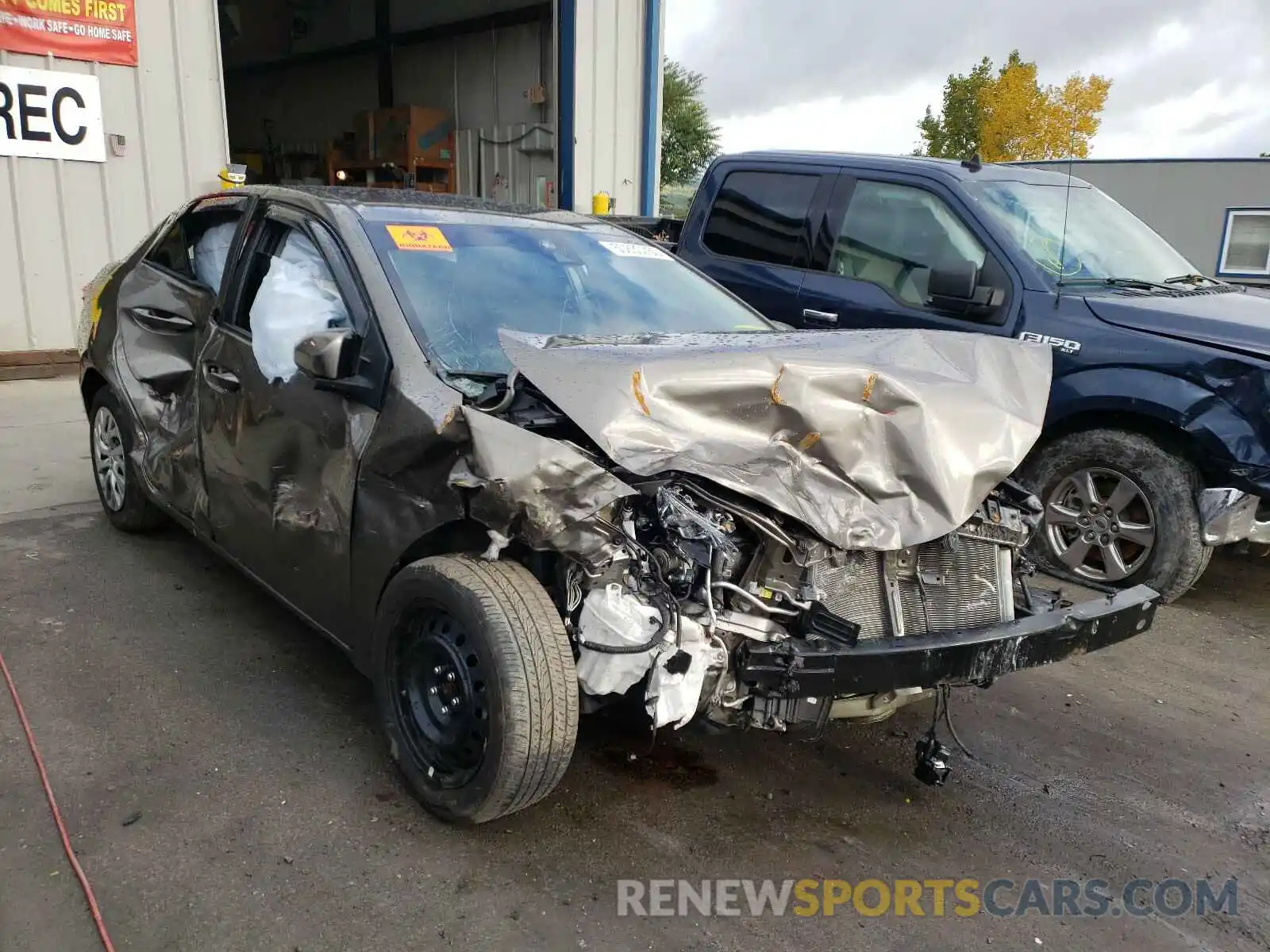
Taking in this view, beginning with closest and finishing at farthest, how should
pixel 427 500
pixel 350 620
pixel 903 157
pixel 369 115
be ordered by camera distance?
pixel 427 500 < pixel 350 620 < pixel 903 157 < pixel 369 115

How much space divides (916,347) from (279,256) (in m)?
2.28

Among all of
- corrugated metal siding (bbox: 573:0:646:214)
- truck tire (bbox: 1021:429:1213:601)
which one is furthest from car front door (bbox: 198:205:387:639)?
corrugated metal siding (bbox: 573:0:646:214)

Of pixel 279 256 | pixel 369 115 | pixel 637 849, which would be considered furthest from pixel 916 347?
pixel 369 115

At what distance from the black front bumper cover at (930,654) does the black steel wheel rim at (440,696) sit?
2.35ft

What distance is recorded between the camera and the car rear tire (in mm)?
4582

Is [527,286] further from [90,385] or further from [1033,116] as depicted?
[1033,116]

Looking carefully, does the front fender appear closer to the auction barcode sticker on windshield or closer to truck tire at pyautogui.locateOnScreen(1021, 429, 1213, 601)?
truck tire at pyautogui.locateOnScreen(1021, 429, 1213, 601)

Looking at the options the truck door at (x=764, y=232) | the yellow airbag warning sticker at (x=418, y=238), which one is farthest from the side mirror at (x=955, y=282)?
the yellow airbag warning sticker at (x=418, y=238)

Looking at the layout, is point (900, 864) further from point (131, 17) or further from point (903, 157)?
point (131, 17)

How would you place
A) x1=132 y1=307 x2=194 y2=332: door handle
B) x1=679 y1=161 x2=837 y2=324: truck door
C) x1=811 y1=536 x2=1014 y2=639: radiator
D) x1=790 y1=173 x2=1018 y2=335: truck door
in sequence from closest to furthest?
x1=811 y1=536 x2=1014 y2=639: radiator → x1=132 y1=307 x2=194 y2=332: door handle → x1=790 y1=173 x2=1018 y2=335: truck door → x1=679 y1=161 x2=837 y2=324: truck door

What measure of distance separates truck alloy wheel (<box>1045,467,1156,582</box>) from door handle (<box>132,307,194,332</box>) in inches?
159

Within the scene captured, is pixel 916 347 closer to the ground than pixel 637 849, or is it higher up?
higher up

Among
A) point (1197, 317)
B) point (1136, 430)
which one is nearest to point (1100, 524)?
point (1136, 430)

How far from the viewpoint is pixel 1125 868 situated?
2.70 m
